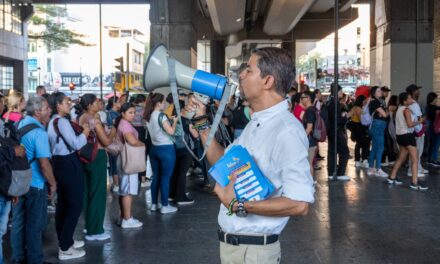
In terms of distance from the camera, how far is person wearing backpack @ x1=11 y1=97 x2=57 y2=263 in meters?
4.81

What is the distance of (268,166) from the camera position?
239cm

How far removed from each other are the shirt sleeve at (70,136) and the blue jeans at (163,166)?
211 cm

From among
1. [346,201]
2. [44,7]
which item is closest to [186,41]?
[346,201]

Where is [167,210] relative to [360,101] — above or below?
below

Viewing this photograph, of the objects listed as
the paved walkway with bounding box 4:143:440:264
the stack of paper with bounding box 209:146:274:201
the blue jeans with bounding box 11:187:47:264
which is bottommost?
the paved walkway with bounding box 4:143:440:264

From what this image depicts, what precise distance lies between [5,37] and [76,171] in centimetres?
2250

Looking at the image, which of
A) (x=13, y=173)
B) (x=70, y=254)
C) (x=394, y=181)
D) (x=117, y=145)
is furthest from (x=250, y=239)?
(x=394, y=181)

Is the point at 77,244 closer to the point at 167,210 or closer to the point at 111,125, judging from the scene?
the point at 167,210

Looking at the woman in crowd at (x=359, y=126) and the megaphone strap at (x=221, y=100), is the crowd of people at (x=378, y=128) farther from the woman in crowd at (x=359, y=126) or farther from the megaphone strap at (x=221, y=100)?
the megaphone strap at (x=221, y=100)

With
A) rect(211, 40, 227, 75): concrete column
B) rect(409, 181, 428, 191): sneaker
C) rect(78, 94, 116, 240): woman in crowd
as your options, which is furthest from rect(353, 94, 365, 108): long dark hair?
rect(211, 40, 227, 75): concrete column

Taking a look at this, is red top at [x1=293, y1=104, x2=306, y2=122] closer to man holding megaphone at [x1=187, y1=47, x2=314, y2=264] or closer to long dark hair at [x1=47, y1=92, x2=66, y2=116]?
long dark hair at [x1=47, y1=92, x2=66, y2=116]

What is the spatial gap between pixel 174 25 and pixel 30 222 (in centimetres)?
1222

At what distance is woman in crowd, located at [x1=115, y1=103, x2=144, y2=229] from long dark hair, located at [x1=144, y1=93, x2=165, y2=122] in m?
0.55

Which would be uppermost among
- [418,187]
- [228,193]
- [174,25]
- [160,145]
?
[174,25]
